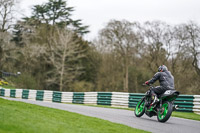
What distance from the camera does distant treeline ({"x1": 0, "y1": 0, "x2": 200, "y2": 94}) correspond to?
3972 centimetres

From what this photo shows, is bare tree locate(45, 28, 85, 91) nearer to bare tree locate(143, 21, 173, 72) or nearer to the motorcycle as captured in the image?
bare tree locate(143, 21, 173, 72)

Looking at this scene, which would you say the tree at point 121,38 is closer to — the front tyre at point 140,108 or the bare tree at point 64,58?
the bare tree at point 64,58

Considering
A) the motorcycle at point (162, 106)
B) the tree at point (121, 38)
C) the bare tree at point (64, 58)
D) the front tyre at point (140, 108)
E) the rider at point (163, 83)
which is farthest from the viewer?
the bare tree at point (64, 58)

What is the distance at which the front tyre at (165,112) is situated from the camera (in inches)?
380

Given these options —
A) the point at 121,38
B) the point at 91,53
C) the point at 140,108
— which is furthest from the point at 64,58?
the point at 140,108

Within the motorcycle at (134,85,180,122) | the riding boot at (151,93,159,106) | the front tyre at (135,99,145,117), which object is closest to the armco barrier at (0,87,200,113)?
the front tyre at (135,99,145,117)

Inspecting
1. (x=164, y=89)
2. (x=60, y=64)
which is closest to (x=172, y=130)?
(x=164, y=89)

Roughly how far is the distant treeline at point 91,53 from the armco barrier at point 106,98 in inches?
685

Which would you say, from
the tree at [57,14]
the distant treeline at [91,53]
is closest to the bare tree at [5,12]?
the distant treeline at [91,53]

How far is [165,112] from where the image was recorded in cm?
998

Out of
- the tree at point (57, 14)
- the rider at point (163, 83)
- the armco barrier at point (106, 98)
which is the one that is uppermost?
the tree at point (57, 14)

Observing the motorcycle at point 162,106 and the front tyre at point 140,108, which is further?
the front tyre at point 140,108

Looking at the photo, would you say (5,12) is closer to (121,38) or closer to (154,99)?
(121,38)

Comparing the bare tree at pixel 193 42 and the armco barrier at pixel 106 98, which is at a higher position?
the bare tree at pixel 193 42
